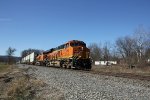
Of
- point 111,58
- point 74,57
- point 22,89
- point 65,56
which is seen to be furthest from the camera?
point 111,58

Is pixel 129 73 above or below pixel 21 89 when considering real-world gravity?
above

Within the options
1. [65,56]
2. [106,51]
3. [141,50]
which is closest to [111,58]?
[106,51]

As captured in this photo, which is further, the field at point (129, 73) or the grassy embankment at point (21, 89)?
the field at point (129, 73)

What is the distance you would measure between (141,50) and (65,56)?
1943 inches

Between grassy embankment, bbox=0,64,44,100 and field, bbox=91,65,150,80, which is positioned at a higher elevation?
field, bbox=91,65,150,80

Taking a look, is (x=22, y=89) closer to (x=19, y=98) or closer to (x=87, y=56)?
(x=19, y=98)

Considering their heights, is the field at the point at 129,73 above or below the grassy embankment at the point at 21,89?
above

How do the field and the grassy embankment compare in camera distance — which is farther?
the field

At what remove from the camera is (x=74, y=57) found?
1171 inches

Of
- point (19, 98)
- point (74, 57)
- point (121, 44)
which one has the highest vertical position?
point (121, 44)

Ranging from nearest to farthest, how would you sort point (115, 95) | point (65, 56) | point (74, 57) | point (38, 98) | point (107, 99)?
point (107, 99), point (115, 95), point (38, 98), point (74, 57), point (65, 56)

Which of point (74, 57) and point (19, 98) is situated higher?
point (74, 57)

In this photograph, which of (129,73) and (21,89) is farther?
(129,73)

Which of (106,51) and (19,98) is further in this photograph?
(106,51)
